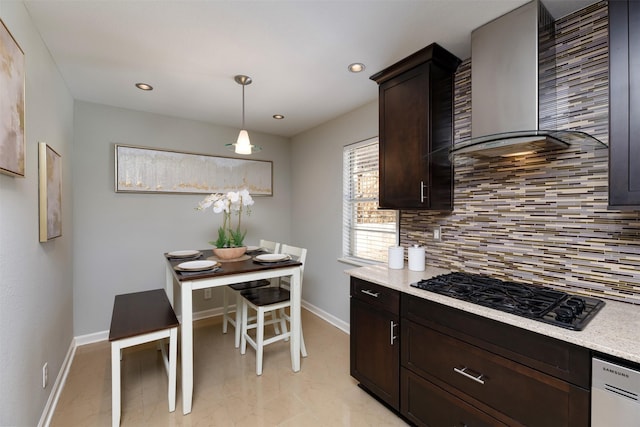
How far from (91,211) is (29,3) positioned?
1.92 meters

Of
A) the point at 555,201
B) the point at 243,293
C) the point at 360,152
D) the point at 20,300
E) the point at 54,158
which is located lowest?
the point at 243,293

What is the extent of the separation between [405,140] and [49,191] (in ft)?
8.16

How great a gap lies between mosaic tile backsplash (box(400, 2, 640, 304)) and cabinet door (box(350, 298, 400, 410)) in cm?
76

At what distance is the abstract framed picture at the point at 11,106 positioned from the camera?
45.7 inches

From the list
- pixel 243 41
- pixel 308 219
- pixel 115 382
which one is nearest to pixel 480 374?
pixel 115 382

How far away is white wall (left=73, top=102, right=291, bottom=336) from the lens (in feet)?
9.16

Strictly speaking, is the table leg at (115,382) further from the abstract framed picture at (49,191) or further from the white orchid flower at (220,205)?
the white orchid flower at (220,205)

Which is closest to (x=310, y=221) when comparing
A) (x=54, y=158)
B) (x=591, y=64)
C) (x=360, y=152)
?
(x=360, y=152)

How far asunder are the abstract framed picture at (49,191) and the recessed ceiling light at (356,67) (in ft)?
6.94

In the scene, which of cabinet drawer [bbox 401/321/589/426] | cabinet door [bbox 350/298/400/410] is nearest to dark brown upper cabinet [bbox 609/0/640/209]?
cabinet drawer [bbox 401/321/589/426]

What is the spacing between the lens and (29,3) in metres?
1.47

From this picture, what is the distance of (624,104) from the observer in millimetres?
1201

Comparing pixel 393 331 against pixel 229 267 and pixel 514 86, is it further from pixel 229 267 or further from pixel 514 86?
pixel 514 86

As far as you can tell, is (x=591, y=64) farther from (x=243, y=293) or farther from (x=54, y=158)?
(x=54, y=158)
